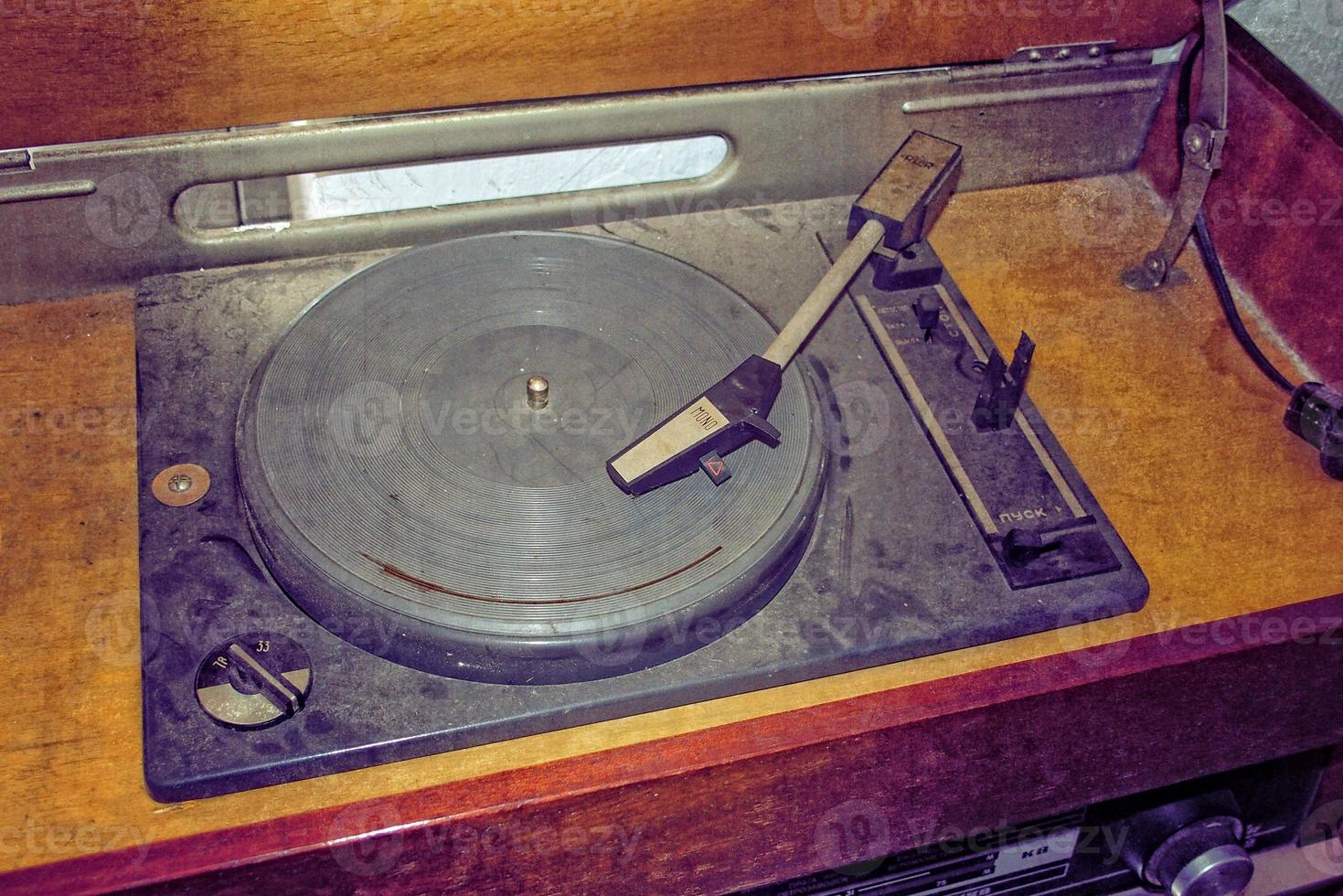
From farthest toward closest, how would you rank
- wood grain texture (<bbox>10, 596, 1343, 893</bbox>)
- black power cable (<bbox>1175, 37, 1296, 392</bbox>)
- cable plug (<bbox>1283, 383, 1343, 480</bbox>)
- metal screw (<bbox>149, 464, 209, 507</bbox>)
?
black power cable (<bbox>1175, 37, 1296, 392</bbox>) < cable plug (<bbox>1283, 383, 1343, 480</bbox>) < metal screw (<bbox>149, 464, 209, 507</bbox>) < wood grain texture (<bbox>10, 596, 1343, 893</bbox>)

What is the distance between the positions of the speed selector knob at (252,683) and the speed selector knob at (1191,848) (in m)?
0.64

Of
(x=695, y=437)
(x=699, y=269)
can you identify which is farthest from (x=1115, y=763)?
(x=699, y=269)

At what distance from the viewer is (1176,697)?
0.87m

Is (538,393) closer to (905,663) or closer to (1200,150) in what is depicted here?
(905,663)

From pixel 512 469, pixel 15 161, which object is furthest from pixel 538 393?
pixel 15 161

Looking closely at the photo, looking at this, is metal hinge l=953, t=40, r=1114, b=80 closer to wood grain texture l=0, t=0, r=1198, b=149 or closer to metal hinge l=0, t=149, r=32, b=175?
wood grain texture l=0, t=0, r=1198, b=149

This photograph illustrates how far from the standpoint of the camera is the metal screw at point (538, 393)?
2.92ft

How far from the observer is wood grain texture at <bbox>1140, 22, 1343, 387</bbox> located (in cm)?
105

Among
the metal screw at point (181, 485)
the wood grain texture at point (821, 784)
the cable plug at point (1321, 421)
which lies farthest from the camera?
the cable plug at point (1321, 421)

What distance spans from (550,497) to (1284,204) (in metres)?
0.74

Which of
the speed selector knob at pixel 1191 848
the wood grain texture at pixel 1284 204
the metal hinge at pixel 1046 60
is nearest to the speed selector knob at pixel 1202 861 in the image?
the speed selector knob at pixel 1191 848

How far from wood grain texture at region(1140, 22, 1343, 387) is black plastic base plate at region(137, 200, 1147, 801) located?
32 centimetres

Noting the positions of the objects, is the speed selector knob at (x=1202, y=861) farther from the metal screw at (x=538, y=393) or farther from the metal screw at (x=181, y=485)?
the metal screw at (x=181, y=485)

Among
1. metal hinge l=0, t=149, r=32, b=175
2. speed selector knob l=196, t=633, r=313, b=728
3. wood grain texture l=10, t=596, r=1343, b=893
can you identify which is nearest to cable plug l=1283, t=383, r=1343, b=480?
wood grain texture l=10, t=596, r=1343, b=893
